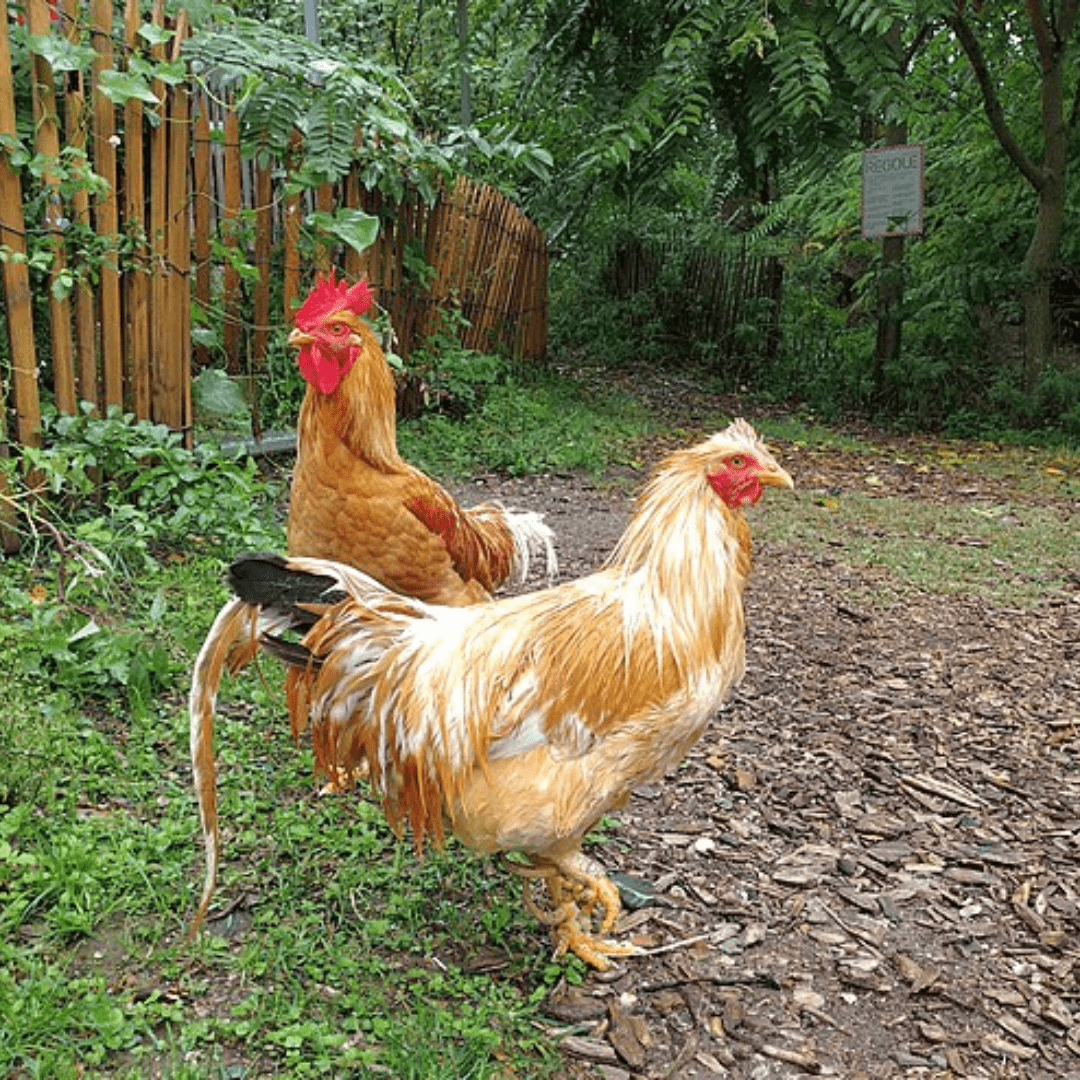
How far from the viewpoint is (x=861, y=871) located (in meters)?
3.16

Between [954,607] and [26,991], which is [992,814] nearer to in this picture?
[954,607]

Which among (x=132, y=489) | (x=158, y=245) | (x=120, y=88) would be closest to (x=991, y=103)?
(x=158, y=245)

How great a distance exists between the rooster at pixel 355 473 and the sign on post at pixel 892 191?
337 inches

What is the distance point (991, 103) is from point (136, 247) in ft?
29.2

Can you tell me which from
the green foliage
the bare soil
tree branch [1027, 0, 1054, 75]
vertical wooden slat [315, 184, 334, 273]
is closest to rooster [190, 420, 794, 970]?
the bare soil

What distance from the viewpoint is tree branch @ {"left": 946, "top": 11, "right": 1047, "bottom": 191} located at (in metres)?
9.61

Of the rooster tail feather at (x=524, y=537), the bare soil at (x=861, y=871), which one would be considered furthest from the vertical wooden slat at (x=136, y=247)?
the bare soil at (x=861, y=871)

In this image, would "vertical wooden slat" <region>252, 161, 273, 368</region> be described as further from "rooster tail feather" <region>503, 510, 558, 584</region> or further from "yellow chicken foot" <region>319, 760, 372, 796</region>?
"yellow chicken foot" <region>319, 760, 372, 796</region>

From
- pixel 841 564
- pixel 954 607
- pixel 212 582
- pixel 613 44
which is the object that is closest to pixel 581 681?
pixel 212 582

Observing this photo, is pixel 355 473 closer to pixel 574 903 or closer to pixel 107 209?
pixel 574 903

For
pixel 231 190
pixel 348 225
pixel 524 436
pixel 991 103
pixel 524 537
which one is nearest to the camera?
pixel 524 537

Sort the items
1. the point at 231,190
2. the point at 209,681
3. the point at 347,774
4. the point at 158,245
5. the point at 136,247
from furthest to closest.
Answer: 1. the point at 231,190
2. the point at 158,245
3. the point at 136,247
4. the point at 347,774
5. the point at 209,681

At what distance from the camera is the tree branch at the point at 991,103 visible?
378 inches

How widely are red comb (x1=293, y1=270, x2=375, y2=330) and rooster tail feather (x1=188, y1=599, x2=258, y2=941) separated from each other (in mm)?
1415
